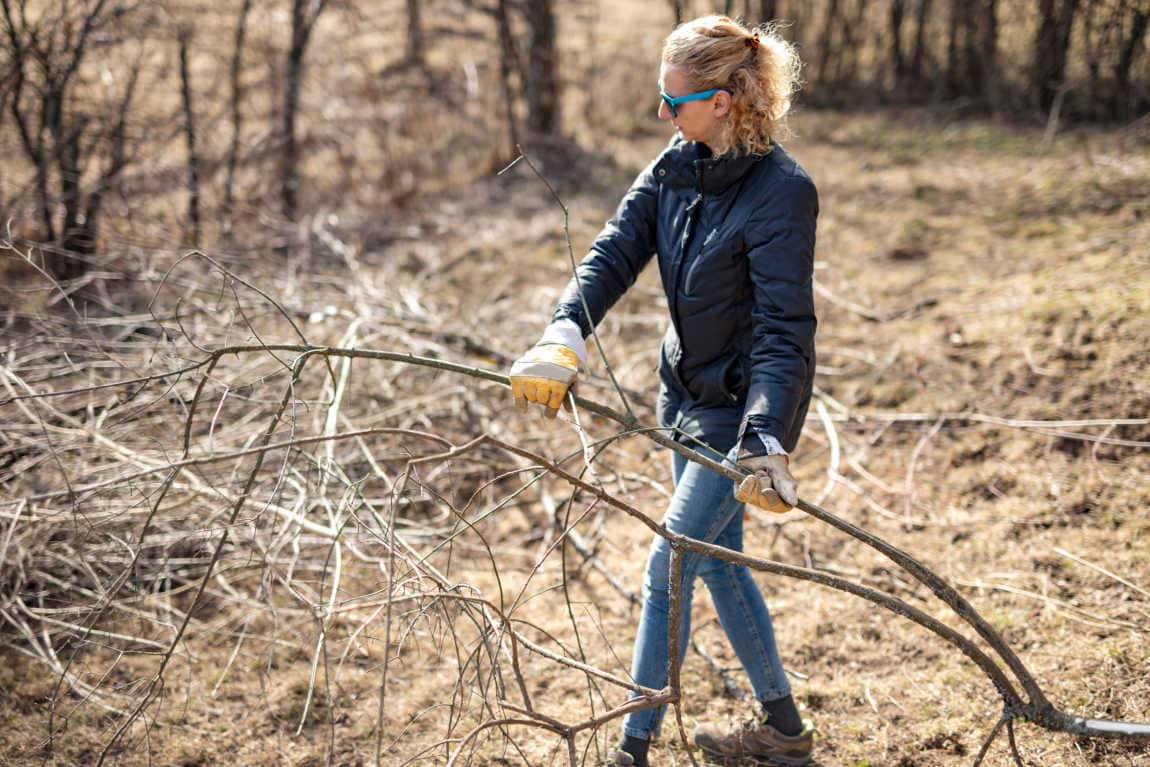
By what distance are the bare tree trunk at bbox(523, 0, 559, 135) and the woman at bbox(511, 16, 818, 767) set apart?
20.8 feet

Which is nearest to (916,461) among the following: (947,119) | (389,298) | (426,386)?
(426,386)

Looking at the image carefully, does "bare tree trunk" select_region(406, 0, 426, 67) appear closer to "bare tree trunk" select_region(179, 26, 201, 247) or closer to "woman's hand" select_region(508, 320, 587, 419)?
"bare tree trunk" select_region(179, 26, 201, 247)

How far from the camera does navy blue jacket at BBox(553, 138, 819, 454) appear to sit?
1.97m

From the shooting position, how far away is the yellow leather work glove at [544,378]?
207 cm

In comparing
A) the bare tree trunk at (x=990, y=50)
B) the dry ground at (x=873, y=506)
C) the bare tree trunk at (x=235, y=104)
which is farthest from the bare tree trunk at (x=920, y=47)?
the bare tree trunk at (x=235, y=104)

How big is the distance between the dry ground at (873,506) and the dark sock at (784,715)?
7.4 inches

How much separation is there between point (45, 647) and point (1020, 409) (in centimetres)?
376

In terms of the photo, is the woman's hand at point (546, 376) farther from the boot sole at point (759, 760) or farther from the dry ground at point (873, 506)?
the boot sole at point (759, 760)

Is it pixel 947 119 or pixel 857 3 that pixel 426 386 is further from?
pixel 857 3

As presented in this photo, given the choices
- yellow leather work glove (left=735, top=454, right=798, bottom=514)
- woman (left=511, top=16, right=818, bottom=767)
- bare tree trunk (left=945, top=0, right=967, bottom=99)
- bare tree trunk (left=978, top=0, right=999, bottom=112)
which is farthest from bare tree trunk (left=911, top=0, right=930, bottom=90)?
yellow leather work glove (left=735, top=454, right=798, bottom=514)

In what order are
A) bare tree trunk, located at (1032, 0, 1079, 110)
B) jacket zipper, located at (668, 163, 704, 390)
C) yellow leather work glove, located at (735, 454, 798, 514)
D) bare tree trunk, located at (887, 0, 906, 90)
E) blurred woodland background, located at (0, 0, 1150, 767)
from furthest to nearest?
bare tree trunk, located at (887, 0, 906, 90) < bare tree trunk, located at (1032, 0, 1079, 110) < blurred woodland background, located at (0, 0, 1150, 767) < jacket zipper, located at (668, 163, 704, 390) < yellow leather work glove, located at (735, 454, 798, 514)

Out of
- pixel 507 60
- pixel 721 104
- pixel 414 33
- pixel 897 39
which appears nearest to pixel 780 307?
pixel 721 104

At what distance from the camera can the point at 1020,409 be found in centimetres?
376

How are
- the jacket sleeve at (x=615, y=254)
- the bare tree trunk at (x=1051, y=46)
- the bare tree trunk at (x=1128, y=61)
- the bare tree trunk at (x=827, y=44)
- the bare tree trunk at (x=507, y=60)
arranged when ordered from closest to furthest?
the jacket sleeve at (x=615, y=254), the bare tree trunk at (x=1128, y=61), the bare tree trunk at (x=1051, y=46), the bare tree trunk at (x=507, y=60), the bare tree trunk at (x=827, y=44)
